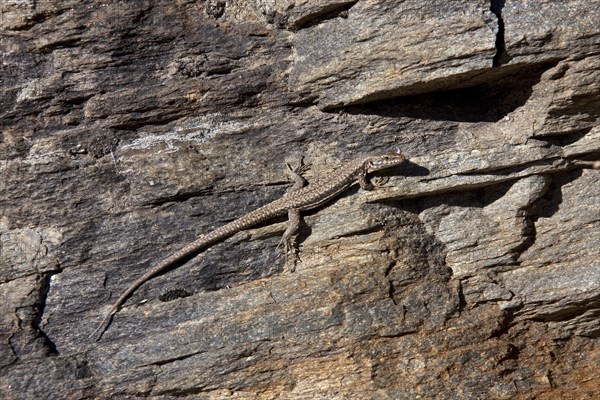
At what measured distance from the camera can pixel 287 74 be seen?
970 cm

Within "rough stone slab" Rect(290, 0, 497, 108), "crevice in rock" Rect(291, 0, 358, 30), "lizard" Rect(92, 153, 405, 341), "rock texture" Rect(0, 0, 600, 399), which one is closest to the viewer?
"rough stone slab" Rect(290, 0, 497, 108)

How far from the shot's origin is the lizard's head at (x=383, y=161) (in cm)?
948

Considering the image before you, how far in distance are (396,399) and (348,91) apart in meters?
4.35

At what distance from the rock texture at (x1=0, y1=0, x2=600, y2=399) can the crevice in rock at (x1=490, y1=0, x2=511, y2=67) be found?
24 cm

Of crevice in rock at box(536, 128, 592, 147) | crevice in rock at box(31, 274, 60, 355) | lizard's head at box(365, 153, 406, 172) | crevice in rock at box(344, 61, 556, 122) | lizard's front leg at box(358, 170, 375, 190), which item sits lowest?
crevice in rock at box(31, 274, 60, 355)

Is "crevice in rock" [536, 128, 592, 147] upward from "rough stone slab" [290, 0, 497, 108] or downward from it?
downward

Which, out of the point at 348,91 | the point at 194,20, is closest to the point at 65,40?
the point at 194,20

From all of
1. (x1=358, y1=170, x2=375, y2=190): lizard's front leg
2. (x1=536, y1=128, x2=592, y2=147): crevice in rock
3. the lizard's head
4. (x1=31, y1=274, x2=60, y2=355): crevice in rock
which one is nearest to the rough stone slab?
the lizard's head

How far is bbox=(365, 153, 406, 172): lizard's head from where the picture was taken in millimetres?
9477

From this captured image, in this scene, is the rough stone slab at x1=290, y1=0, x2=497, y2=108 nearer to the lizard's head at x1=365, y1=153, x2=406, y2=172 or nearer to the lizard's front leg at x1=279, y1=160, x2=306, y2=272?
the lizard's head at x1=365, y1=153, x2=406, y2=172

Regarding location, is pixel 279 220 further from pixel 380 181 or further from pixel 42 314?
pixel 42 314

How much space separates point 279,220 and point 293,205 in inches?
14.7

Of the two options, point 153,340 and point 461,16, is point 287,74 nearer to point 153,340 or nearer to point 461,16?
point 461,16

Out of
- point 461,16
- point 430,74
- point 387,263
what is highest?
point 461,16
